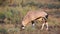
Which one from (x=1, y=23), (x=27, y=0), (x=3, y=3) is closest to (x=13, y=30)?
(x=1, y=23)

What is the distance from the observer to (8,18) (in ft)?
42.2

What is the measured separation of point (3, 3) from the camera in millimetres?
16469

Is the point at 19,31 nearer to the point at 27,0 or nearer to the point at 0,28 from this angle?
the point at 0,28

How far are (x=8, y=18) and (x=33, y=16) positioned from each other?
8.16 ft

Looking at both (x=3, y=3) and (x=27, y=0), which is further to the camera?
(x=27, y=0)

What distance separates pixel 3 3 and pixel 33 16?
6.12m

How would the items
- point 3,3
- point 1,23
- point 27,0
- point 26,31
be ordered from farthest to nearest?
point 27,0 < point 3,3 < point 1,23 < point 26,31

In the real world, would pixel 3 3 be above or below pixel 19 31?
above

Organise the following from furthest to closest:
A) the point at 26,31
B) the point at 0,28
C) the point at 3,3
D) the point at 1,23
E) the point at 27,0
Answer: the point at 27,0
the point at 3,3
the point at 1,23
the point at 0,28
the point at 26,31

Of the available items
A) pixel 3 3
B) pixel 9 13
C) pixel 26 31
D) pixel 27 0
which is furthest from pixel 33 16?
pixel 27 0

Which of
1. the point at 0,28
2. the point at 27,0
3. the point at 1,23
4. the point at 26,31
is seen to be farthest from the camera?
the point at 27,0

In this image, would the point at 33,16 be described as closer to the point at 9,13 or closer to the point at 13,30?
the point at 13,30

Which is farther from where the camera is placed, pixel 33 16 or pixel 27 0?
pixel 27 0

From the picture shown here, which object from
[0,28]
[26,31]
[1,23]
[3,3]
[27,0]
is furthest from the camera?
Result: [27,0]
